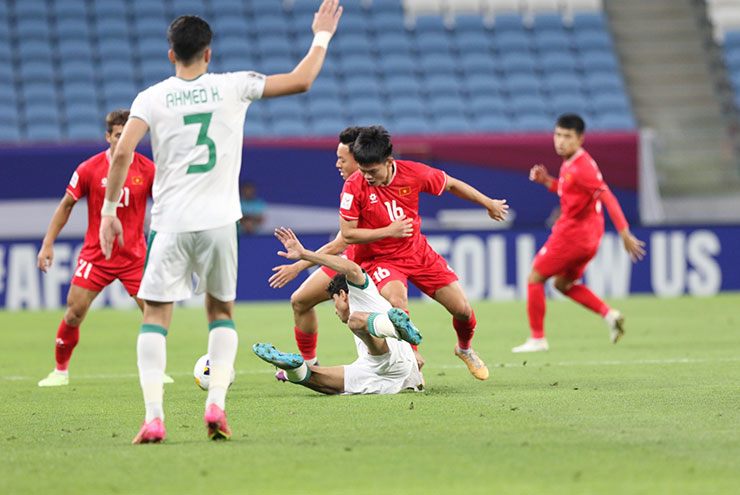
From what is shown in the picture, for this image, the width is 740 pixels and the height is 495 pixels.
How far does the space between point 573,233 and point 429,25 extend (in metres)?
13.9

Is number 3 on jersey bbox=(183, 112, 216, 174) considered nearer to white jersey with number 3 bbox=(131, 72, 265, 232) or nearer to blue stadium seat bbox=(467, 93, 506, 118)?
white jersey with number 3 bbox=(131, 72, 265, 232)

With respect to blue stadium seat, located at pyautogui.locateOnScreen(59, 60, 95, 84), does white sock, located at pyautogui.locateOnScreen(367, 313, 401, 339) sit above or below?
below

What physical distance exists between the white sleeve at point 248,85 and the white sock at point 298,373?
7.25 feet

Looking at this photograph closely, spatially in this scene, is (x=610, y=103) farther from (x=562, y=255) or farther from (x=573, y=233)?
(x=562, y=255)

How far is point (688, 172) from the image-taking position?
2372 cm

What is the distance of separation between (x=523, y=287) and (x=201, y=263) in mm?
13419

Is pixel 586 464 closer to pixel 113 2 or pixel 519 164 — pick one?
pixel 519 164

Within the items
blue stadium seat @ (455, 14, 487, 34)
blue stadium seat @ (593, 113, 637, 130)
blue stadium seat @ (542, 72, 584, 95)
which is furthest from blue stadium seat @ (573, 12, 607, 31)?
blue stadium seat @ (593, 113, 637, 130)

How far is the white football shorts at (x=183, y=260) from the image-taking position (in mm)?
6348

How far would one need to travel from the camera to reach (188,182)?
6.36 meters

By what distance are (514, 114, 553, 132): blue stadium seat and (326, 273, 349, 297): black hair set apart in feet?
49.0

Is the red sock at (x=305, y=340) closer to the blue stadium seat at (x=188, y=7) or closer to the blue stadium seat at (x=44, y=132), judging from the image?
the blue stadium seat at (x=44, y=132)

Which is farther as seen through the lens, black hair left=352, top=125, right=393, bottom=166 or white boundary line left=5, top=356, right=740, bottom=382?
white boundary line left=5, top=356, right=740, bottom=382

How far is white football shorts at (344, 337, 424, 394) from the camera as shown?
832cm
